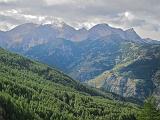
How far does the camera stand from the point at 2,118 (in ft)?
598

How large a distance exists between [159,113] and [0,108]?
9224cm

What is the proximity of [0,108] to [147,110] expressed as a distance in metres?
91.3

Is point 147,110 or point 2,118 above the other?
point 147,110

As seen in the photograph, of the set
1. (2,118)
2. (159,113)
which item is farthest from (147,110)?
(2,118)

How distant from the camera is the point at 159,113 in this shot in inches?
4840

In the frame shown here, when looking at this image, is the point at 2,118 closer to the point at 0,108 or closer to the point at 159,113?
the point at 0,108

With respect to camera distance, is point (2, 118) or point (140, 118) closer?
point (140, 118)

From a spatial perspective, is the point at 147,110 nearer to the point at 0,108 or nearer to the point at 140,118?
the point at 140,118

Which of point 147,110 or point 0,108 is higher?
point 147,110

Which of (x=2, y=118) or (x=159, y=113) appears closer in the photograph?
(x=159, y=113)

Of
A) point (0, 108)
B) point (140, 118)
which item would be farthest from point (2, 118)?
point (140, 118)

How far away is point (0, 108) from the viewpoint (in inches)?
7530

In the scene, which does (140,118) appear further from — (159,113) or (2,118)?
(2,118)

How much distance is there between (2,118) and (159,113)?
84.3 meters
